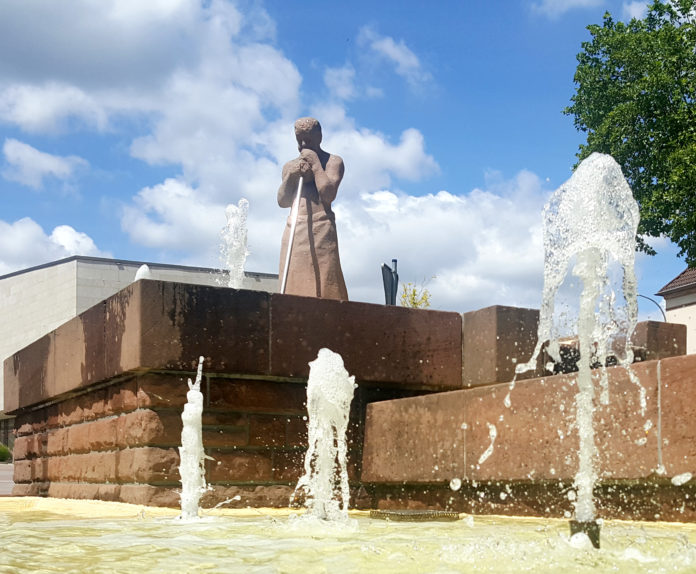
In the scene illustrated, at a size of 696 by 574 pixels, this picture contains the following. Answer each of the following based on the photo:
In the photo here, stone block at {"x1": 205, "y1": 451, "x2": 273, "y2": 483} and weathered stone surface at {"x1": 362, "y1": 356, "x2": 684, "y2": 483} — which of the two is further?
stone block at {"x1": 205, "y1": 451, "x2": 273, "y2": 483}

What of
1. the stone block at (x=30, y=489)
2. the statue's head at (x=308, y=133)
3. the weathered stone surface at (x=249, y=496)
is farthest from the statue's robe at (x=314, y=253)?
the stone block at (x=30, y=489)

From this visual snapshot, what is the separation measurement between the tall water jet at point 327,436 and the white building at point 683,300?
30983mm

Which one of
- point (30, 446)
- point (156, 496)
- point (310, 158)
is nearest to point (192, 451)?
point (156, 496)

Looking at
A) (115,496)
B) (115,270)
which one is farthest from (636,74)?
(115,270)

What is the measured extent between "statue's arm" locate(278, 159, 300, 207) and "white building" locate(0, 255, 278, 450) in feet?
79.7

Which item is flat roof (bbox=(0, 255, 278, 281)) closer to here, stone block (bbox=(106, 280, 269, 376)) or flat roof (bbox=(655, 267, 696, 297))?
flat roof (bbox=(655, 267, 696, 297))

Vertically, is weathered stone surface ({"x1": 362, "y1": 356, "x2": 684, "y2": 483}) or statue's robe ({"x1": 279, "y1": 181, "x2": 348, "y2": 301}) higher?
statue's robe ({"x1": 279, "y1": 181, "x2": 348, "y2": 301})

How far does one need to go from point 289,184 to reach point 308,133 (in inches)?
22.6

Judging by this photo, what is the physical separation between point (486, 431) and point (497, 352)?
1793mm

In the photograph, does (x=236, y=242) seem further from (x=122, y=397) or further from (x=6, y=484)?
(x=6, y=484)

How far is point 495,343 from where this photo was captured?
688 cm

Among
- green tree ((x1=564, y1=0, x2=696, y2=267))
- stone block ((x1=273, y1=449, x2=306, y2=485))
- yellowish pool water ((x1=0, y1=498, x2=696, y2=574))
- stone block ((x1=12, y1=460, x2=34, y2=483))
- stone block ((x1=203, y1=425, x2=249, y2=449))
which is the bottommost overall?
stone block ((x1=12, y1=460, x2=34, y2=483))

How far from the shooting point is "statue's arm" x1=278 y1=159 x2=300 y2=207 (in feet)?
30.5

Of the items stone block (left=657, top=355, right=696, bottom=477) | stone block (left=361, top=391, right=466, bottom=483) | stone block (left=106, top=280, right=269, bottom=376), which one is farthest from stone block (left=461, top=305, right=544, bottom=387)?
stone block (left=657, top=355, right=696, bottom=477)
